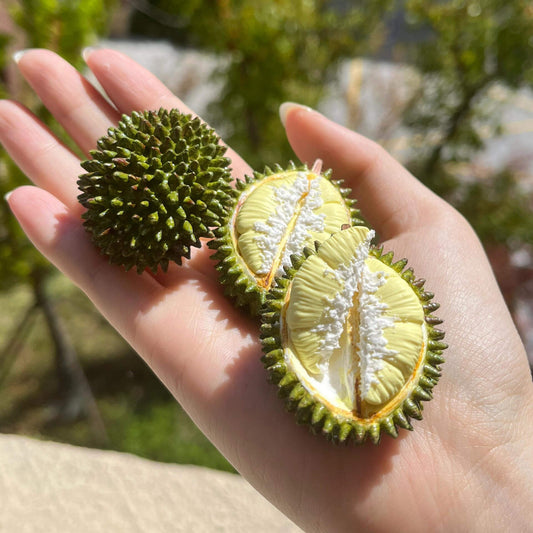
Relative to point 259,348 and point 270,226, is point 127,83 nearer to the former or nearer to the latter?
point 270,226

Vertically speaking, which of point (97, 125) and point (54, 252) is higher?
point (97, 125)

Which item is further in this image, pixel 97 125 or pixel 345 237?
pixel 97 125

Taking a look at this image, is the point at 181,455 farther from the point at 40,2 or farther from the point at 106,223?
the point at 40,2

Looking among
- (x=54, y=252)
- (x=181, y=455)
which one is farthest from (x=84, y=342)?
(x=54, y=252)

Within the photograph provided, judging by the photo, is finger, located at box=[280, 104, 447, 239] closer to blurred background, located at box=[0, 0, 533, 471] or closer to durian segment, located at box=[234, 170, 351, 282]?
durian segment, located at box=[234, 170, 351, 282]

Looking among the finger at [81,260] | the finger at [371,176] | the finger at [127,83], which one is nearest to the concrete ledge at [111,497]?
the finger at [81,260]
